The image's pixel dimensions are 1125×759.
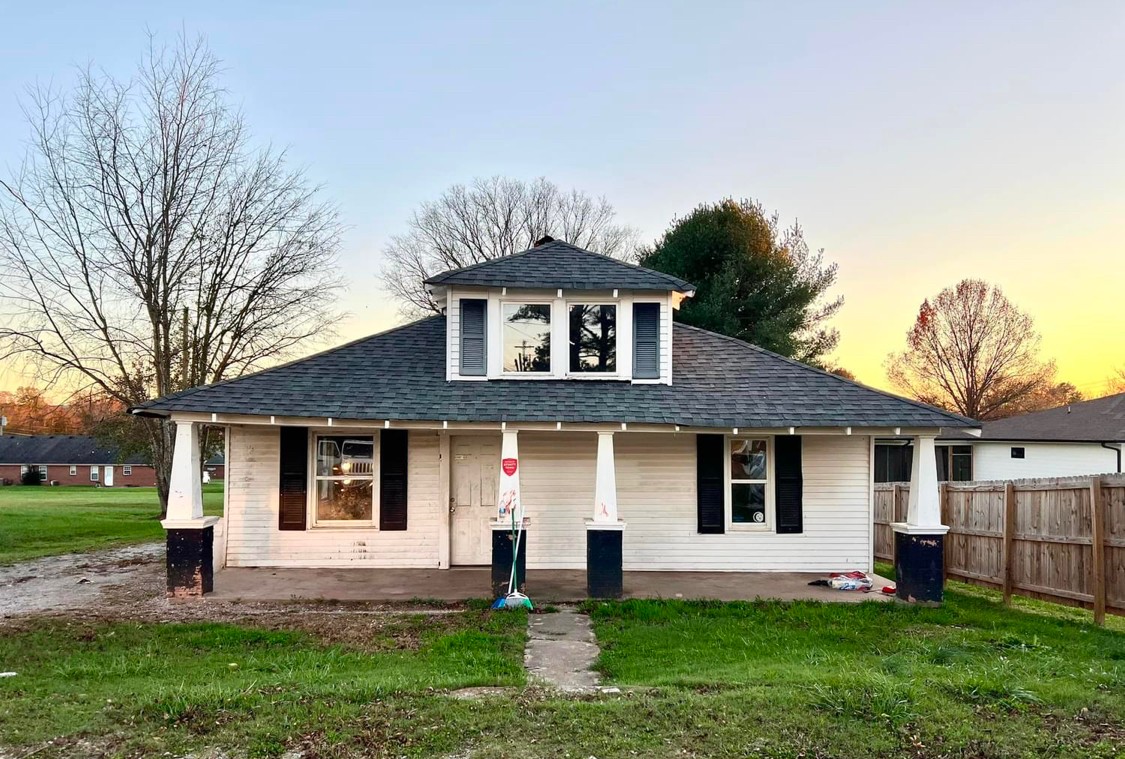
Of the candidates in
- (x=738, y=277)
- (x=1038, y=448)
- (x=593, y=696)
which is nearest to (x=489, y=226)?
(x=738, y=277)

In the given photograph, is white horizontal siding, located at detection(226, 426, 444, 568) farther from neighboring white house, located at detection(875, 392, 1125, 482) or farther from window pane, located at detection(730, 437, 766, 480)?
neighboring white house, located at detection(875, 392, 1125, 482)

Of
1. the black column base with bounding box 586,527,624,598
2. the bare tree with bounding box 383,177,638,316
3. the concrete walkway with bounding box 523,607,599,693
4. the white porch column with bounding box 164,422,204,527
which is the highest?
the bare tree with bounding box 383,177,638,316

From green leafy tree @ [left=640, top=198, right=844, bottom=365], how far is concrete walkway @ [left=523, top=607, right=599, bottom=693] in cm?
1663

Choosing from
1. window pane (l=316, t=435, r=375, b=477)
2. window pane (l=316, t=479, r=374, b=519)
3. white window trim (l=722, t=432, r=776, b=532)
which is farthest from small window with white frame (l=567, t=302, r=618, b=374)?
window pane (l=316, t=479, r=374, b=519)

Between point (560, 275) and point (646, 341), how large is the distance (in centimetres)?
174

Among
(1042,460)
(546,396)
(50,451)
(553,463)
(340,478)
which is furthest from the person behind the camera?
(50,451)

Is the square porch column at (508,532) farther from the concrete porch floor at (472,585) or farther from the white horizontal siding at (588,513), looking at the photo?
the white horizontal siding at (588,513)

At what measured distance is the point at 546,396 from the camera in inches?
407

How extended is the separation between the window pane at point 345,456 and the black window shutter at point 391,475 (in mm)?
260

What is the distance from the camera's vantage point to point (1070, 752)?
4.24 m

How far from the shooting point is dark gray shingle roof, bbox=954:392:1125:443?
23141 millimetres

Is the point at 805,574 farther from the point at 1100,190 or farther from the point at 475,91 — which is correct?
the point at 475,91

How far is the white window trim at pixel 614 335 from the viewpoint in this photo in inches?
436

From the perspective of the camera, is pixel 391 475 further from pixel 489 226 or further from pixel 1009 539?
pixel 489 226
